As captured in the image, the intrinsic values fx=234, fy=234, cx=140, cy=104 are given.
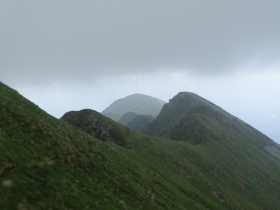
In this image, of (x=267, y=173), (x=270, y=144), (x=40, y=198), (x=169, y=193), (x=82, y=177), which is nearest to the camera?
(x=40, y=198)

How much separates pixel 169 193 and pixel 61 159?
23189mm

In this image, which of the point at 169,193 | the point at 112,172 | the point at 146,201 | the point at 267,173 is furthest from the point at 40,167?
the point at 267,173

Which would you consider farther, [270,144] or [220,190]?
[270,144]

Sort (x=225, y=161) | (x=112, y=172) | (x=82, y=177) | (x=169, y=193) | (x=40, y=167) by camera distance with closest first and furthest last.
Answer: (x=40, y=167)
(x=82, y=177)
(x=112, y=172)
(x=169, y=193)
(x=225, y=161)

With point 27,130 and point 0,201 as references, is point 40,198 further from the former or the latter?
point 27,130

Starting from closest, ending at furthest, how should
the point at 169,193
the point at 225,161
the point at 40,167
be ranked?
the point at 40,167, the point at 169,193, the point at 225,161

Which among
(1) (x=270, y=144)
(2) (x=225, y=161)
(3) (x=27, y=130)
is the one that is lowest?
(3) (x=27, y=130)

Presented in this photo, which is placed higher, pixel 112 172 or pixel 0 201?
pixel 112 172

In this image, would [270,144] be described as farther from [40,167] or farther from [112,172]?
[40,167]

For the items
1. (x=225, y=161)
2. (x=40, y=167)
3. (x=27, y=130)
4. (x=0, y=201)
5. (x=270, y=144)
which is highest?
(x=270, y=144)

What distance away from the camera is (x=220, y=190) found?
70.4 metres

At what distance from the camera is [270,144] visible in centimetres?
18862

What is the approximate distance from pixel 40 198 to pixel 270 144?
205m

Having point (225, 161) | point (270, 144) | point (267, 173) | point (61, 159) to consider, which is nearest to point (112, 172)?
point (61, 159)
